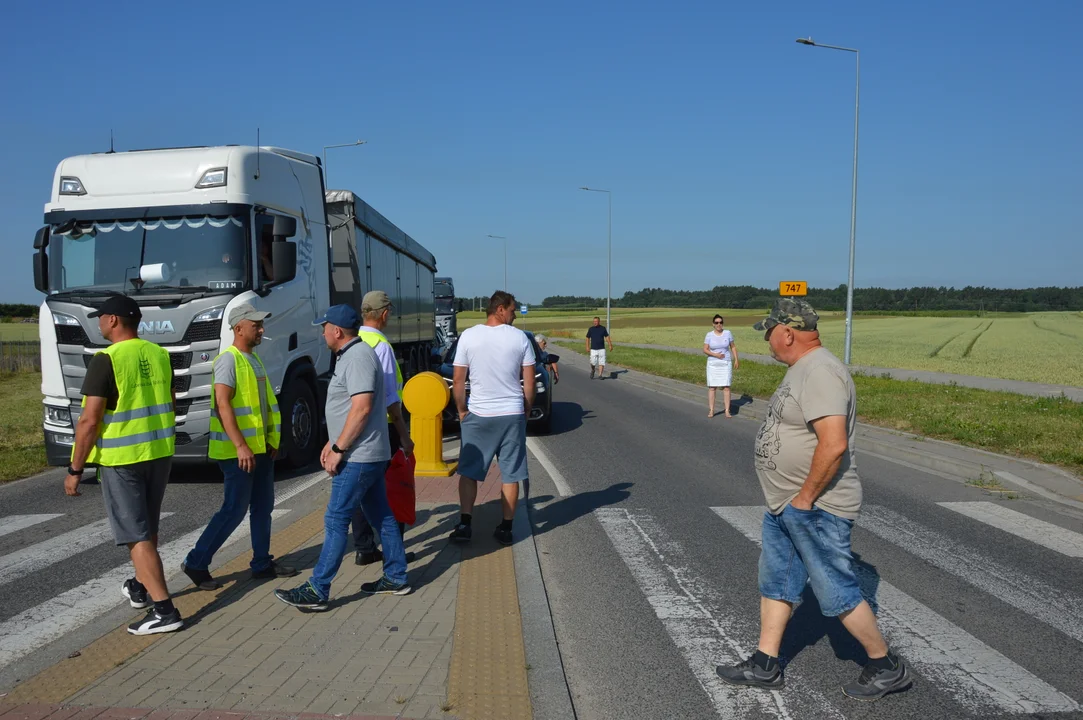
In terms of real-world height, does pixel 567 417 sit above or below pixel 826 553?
below

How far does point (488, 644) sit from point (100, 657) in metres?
1.89

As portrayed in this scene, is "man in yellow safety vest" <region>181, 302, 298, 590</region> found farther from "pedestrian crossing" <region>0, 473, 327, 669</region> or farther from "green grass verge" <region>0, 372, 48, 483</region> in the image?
"green grass verge" <region>0, 372, 48, 483</region>

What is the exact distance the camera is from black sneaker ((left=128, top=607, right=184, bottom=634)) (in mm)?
4629

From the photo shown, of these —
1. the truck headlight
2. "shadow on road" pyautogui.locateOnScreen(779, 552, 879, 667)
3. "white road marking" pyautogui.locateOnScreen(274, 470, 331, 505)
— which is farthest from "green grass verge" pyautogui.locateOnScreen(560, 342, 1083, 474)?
the truck headlight

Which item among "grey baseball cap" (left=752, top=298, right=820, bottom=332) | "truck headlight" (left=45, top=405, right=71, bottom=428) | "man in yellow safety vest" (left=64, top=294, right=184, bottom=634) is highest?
"grey baseball cap" (left=752, top=298, right=820, bottom=332)

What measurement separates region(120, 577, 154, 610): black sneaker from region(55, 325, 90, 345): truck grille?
4.66 meters

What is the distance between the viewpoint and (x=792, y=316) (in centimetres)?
388

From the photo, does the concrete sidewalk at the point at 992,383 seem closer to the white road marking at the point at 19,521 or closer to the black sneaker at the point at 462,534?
the black sneaker at the point at 462,534

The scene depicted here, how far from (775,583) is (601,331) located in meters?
21.6

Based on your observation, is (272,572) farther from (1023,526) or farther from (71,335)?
(1023,526)

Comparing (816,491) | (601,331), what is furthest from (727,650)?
(601,331)

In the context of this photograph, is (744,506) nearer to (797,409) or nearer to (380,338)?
(380,338)

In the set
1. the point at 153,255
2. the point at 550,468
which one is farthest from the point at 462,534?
the point at 153,255

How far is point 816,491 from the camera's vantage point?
12.1 feet
